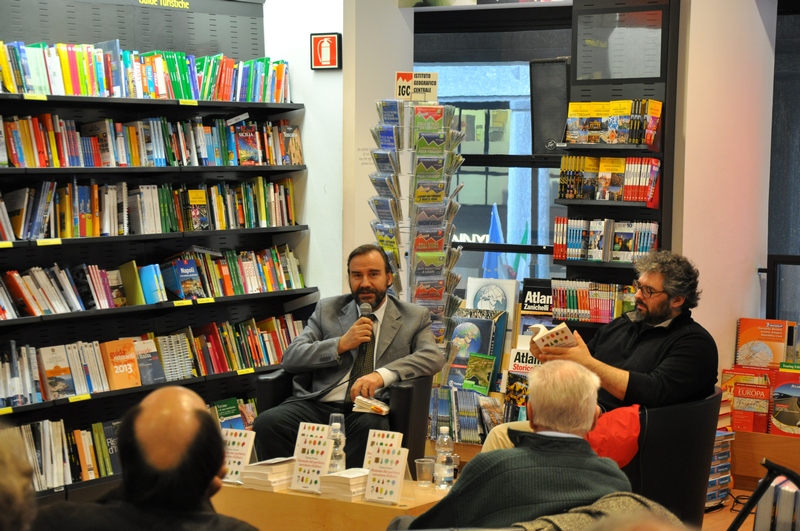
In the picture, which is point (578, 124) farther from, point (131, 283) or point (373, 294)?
point (131, 283)

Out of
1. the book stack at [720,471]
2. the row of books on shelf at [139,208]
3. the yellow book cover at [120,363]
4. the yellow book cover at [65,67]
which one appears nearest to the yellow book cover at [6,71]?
the yellow book cover at [65,67]

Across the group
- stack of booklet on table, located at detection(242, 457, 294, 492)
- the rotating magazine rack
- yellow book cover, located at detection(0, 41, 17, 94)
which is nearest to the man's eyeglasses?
the rotating magazine rack

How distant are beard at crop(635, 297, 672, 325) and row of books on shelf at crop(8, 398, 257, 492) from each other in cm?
274

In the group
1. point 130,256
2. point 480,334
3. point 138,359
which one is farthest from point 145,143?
point 480,334

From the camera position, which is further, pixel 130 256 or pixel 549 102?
pixel 549 102

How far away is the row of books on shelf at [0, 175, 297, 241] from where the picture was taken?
5.01 meters

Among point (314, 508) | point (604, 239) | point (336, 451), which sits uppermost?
point (604, 239)

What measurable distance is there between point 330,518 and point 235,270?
289cm

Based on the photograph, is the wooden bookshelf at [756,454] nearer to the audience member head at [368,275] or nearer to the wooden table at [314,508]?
the audience member head at [368,275]

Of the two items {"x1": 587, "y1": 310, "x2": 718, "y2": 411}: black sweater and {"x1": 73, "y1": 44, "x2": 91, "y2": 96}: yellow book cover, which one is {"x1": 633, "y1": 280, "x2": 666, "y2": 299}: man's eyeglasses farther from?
{"x1": 73, "y1": 44, "x2": 91, "y2": 96}: yellow book cover

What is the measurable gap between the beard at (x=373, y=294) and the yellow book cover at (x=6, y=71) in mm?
2095

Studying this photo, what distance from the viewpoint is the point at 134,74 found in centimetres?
537

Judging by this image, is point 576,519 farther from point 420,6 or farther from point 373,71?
point 420,6

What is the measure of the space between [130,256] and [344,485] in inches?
115
